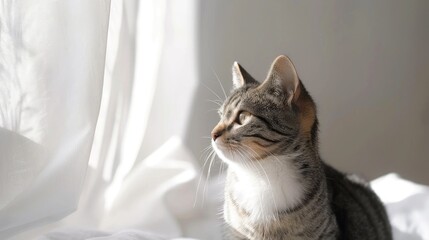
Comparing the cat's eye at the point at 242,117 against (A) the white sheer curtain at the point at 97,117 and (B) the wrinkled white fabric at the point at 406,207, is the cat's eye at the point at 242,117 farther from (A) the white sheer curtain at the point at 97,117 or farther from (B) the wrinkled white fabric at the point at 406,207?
(B) the wrinkled white fabric at the point at 406,207

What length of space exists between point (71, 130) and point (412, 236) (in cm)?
87

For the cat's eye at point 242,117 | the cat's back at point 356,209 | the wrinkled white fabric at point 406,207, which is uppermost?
the cat's eye at point 242,117

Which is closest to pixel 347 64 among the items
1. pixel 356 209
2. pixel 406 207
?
pixel 406 207

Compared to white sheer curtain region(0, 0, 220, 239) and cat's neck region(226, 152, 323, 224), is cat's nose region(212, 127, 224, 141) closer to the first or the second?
cat's neck region(226, 152, 323, 224)

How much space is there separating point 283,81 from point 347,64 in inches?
29.5

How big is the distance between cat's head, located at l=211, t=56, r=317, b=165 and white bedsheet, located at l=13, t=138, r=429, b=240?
1.18 ft

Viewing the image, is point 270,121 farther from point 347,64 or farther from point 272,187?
point 347,64

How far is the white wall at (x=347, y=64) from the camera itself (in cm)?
159

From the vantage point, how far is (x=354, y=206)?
4.17ft

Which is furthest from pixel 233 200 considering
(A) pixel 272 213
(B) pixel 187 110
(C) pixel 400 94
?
(C) pixel 400 94

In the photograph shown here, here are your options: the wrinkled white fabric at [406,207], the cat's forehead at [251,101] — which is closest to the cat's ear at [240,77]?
the cat's forehead at [251,101]

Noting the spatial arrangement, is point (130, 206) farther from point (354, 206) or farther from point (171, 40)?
point (354, 206)

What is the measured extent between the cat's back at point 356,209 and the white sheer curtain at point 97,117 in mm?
371

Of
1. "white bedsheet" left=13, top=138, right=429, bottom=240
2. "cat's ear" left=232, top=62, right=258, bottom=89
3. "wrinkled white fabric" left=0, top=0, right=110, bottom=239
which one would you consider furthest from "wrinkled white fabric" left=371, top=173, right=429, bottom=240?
"wrinkled white fabric" left=0, top=0, right=110, bottom=239
